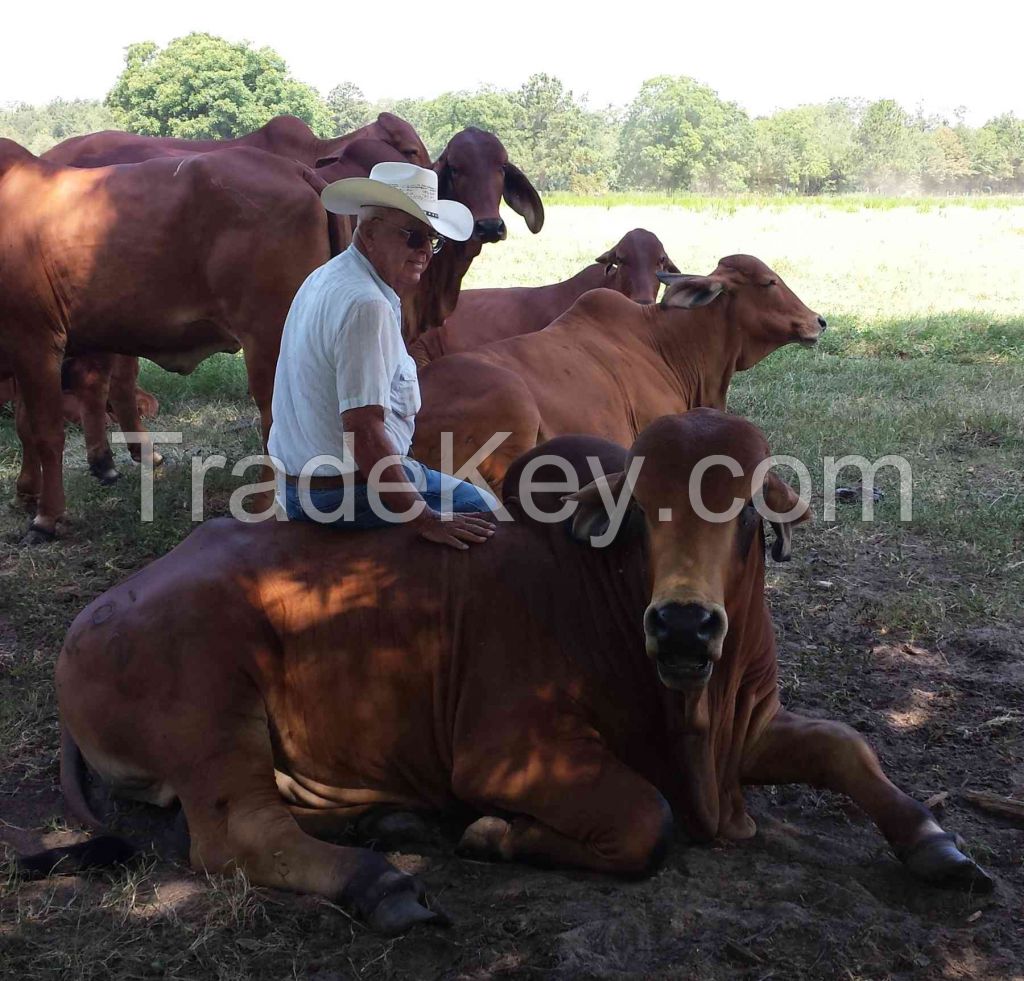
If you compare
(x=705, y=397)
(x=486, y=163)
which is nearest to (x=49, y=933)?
(x=705, y=397)

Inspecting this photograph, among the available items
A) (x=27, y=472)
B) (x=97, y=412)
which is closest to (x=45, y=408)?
(x=27, y=472)

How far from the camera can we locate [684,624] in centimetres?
307

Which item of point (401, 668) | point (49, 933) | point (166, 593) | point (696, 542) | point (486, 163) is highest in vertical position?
point (486, 163)

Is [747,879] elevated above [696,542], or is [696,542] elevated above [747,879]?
[696,542]

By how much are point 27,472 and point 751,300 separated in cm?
428

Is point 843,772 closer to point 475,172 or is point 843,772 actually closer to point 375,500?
point 375,500

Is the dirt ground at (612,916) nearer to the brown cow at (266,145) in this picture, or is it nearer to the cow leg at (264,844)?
the cow leg at (264,844)

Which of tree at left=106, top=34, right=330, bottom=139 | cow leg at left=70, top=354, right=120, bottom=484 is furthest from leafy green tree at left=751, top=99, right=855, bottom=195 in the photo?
cow leg at left=70, top=354, right=120, bottom=484

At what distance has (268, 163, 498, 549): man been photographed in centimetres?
387

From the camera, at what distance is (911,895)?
3.26 m

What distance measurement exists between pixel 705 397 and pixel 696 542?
4.02 metres

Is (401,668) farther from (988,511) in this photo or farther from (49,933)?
(988,511)

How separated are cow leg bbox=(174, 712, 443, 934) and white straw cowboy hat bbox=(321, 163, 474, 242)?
1.72 meters

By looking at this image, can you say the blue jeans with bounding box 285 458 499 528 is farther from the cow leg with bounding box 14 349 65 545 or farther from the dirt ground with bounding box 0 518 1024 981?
the cow leg with bounding box 14 349 65 545
